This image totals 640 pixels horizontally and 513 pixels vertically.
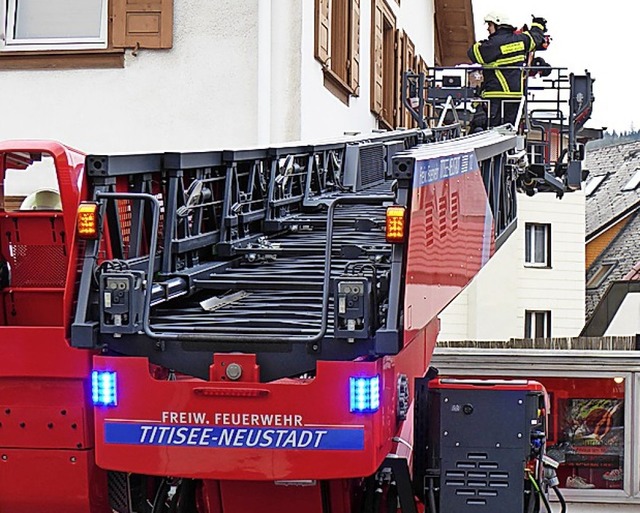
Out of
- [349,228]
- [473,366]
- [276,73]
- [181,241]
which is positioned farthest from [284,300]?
[276,73]

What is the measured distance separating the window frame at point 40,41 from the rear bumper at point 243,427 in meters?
7.45

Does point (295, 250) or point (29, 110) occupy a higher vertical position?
point (29, 110)

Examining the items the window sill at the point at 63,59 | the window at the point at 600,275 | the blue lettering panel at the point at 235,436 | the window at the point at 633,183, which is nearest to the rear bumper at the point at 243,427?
the blue lettering panel at the point at 235,436

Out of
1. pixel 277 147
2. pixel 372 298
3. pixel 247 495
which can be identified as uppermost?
pixel 277 147

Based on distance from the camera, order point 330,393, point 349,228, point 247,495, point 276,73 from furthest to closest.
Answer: point 276,73, point 349,228, point 247,495, point 330,393

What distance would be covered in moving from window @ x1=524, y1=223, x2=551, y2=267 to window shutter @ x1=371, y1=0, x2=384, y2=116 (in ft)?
79.7

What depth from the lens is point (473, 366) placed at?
39.6ft

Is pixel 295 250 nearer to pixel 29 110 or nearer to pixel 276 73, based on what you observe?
pixel 276 73

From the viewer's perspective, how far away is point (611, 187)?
61.0 metres

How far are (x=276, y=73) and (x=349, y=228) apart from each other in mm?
3776

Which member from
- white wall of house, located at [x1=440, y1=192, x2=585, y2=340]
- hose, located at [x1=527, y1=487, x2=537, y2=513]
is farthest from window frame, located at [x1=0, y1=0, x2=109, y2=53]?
white wall of house, located at [x1=440, y1=192, x2=585, y2=340]

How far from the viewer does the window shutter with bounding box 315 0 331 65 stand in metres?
14.1

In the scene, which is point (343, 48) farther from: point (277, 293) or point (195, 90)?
point (277, 293)

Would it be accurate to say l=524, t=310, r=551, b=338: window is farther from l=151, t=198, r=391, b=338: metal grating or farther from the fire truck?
the fire truck
